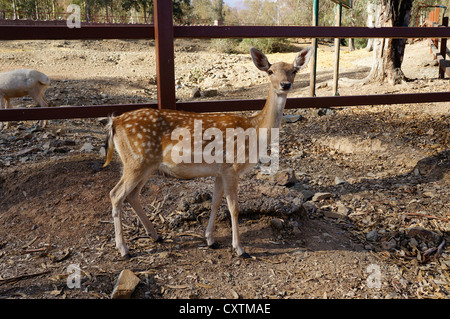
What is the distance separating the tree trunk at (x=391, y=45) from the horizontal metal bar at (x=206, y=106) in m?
5.30

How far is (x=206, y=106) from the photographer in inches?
181

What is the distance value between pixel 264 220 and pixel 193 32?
2147mm

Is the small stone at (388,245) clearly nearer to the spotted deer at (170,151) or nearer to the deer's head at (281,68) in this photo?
the spotted deer at (170,151)

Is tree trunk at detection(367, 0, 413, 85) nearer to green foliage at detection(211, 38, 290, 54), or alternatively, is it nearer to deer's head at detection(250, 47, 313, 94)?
deer's head at detection(250, 47, 313, 94)

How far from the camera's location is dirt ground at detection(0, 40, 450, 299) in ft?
10.8

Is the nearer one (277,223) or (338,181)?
(277,223)

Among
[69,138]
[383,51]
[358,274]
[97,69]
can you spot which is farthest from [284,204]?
[97,69]

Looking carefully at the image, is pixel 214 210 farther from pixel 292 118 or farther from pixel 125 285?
pixel 292 118

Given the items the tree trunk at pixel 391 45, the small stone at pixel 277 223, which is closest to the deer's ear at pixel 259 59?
the small stone at pixel 277 223

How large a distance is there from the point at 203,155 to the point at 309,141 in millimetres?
3474

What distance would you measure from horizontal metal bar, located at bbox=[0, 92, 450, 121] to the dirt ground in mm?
760

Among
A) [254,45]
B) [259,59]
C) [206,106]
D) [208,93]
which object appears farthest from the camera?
[254,45]

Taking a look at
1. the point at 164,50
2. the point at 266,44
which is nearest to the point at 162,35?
the point at 164,50

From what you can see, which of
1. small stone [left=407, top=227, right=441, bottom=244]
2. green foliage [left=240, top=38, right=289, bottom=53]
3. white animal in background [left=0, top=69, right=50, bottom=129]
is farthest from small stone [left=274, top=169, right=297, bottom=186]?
green foliage [left=240, top=38, right=289, bottom=53]
